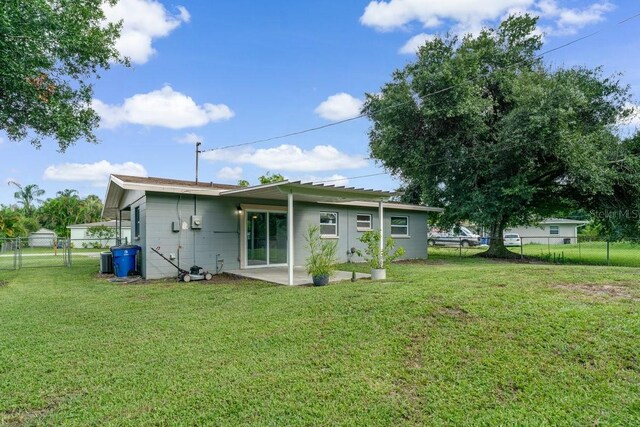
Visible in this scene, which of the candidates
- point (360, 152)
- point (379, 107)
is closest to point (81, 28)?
point (379, 107)

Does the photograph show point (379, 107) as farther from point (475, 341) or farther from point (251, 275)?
point (475, 341)

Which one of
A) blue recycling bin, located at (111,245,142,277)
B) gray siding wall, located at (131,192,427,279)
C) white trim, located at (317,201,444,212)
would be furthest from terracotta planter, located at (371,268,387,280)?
blue recycling bin, located at (111,245,142,277)

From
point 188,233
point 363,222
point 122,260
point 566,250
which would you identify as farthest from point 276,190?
point 566,250

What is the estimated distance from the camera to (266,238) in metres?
11.7

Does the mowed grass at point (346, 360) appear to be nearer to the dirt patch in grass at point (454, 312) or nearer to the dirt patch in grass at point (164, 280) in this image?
the dirt patch in grass at point (454, 312)

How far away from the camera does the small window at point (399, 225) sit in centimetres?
1553

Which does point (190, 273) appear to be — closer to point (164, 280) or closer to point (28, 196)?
point (164, 280)

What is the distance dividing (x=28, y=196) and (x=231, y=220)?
38707 millimetres

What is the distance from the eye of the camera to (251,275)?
9.79 meters

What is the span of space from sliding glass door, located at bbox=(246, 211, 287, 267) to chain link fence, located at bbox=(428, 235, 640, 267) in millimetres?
8212

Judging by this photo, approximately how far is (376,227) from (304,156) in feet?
62.0

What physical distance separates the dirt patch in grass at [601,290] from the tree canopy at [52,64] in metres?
11.1

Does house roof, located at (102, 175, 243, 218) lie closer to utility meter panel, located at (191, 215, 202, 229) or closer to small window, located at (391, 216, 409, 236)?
utility meter panel, located at (191, 215, 202, 229)

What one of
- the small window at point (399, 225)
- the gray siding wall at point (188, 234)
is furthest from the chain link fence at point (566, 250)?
the gray siding wall at point (188, 234)
